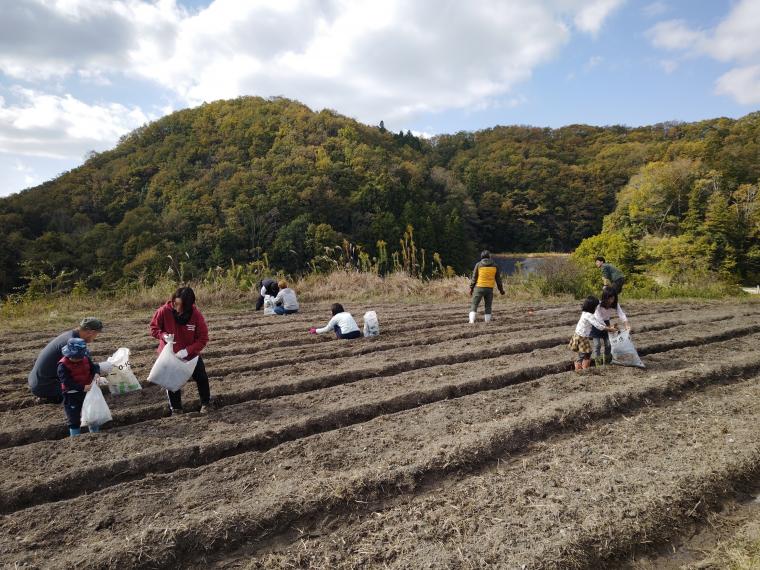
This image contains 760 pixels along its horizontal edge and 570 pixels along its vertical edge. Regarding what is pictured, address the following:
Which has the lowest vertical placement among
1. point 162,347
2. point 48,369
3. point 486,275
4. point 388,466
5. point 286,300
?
point 388,466

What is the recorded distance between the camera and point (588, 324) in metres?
6.11

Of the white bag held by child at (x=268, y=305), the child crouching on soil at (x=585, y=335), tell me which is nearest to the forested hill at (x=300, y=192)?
the white bag held by child at (x=268, y=305)

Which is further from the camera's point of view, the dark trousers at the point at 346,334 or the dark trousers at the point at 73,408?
the dark trousers at the point at 346,334

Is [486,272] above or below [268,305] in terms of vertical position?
above

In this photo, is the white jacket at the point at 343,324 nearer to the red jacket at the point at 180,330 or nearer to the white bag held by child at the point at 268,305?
the white bag held by child at the point at 268,305

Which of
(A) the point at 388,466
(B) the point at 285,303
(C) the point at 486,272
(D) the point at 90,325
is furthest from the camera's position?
(B) the point at 285,303

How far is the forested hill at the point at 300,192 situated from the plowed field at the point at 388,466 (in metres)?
9.93

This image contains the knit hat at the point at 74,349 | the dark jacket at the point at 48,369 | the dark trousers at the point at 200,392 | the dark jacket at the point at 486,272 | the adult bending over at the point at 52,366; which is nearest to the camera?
the knit hat at the point at 74,349

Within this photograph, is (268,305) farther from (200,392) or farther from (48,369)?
(48,369)

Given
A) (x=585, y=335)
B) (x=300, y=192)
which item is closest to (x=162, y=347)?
(x=585, y=335)

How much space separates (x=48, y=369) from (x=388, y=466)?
371 cm

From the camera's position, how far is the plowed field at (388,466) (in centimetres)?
280

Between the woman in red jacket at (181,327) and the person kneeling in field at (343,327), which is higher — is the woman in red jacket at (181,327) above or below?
above

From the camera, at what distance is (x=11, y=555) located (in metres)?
2.72
